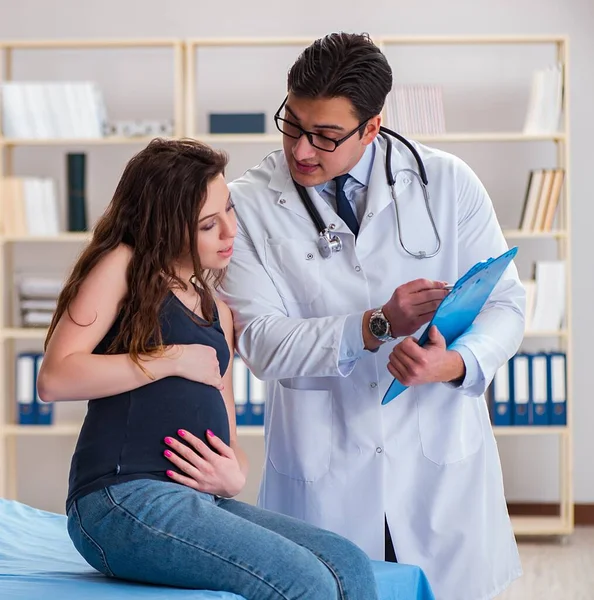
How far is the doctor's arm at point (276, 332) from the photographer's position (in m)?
1.68

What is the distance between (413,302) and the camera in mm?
1612

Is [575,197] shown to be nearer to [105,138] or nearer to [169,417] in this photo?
[105,138]

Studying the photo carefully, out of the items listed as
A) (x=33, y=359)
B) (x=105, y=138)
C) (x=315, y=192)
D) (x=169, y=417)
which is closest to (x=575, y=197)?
(x=105, y=138)

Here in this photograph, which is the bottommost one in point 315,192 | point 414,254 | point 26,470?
point 26,470

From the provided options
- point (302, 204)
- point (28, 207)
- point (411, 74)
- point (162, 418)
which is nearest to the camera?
point (162, 418)

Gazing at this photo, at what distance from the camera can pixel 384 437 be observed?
179 cm

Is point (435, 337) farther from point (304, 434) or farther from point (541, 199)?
point (541, 199)

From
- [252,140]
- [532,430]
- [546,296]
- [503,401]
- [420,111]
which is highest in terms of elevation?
[420,111]

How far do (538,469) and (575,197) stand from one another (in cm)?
115

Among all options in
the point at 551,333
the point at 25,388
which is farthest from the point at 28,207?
the point at 551,333

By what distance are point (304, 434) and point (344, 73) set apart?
643 mm

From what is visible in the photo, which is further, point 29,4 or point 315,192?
point 29,4

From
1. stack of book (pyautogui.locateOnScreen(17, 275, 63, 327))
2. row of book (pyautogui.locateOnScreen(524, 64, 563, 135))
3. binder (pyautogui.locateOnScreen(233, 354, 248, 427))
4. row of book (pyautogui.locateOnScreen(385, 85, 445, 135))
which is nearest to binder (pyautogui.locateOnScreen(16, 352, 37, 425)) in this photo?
stack of book (pyautogui.locateOnScreen(17, 275, 63, 327))

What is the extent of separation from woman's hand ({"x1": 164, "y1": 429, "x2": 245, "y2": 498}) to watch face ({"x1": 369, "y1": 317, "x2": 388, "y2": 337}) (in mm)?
309
